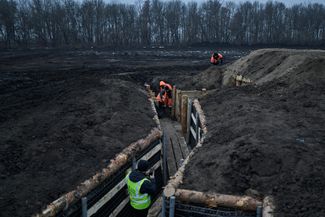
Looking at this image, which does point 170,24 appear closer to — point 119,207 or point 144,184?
point 119,207

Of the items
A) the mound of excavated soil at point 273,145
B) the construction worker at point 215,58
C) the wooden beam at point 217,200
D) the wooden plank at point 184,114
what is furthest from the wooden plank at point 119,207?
the construction worker at point 215,58

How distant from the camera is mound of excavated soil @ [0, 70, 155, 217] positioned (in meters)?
5.20

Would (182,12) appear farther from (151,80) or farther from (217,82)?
(217,82)

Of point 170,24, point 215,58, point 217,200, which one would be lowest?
point 217,200

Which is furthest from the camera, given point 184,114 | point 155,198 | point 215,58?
point 215,58

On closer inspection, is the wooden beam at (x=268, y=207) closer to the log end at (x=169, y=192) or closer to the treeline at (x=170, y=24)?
the log end at (x=169, y=192)

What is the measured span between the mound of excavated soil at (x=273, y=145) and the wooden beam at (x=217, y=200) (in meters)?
0.21

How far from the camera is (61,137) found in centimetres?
728

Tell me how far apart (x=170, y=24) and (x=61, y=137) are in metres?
52.3

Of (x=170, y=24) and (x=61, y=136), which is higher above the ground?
(x=170, y=24)

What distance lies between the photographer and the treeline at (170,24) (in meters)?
52.4

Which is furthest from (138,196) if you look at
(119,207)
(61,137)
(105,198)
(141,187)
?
(61,137)

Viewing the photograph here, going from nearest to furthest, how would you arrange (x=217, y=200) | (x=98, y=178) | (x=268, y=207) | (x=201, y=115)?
(x=268, y=207), (x=217, y=200), (x=98, y=178), (x=201, y=115)

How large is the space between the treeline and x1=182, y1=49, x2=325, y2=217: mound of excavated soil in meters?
44.3
